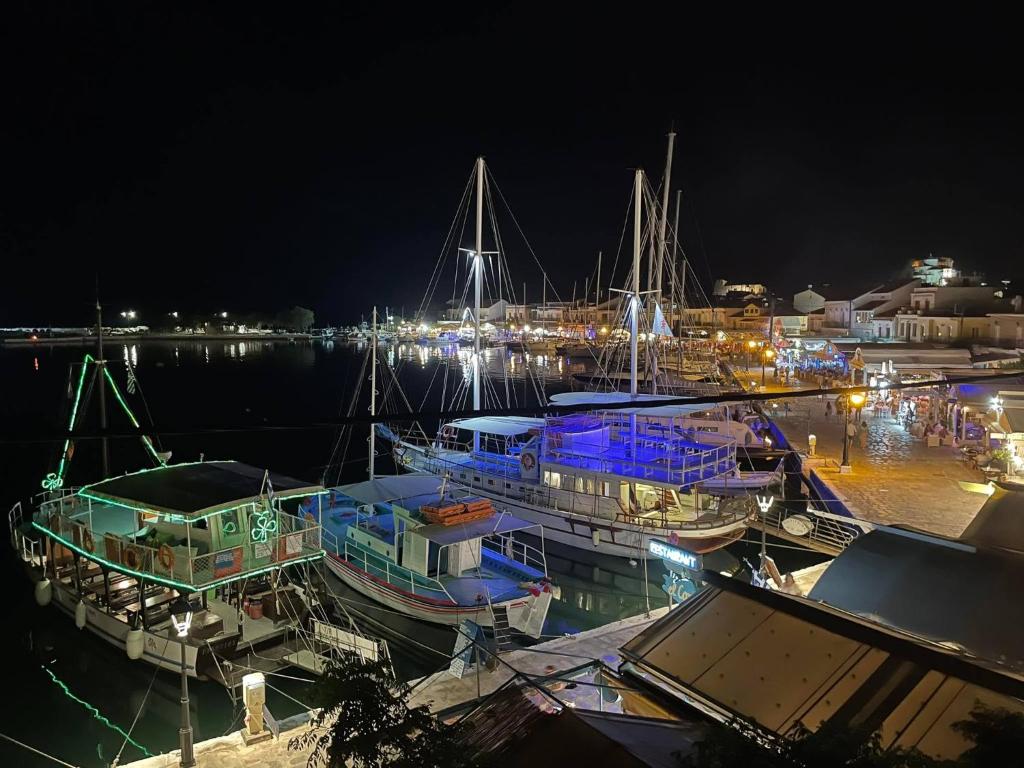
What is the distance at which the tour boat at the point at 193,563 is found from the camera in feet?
45.6

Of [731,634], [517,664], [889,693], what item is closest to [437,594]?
[517,664]

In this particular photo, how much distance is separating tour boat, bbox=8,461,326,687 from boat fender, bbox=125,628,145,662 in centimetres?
2

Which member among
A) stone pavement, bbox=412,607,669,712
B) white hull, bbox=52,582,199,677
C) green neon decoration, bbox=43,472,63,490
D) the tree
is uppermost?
the tree

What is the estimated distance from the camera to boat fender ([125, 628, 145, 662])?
1451cm

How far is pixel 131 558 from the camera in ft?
46.9

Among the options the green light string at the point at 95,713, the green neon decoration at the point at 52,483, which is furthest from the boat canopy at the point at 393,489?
the green neon decoration at the point at 52,483

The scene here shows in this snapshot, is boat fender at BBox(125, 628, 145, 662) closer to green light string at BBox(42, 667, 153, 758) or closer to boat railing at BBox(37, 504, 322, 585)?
green light string at BBox(42, 667, 153, 758)

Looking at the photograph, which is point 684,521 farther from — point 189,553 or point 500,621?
point 189,553

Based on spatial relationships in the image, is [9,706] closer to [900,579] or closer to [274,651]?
[274,651]

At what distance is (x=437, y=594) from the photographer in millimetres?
15375

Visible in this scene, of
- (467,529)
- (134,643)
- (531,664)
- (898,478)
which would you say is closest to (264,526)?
(134,643)

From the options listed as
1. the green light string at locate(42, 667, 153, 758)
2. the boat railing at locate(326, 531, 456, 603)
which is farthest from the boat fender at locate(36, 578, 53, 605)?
the boat railing at locate(326, 531, 456, 603)

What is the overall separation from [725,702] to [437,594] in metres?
10.8

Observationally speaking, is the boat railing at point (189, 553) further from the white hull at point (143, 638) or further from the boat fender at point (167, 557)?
the white hull at point (143, 638)
